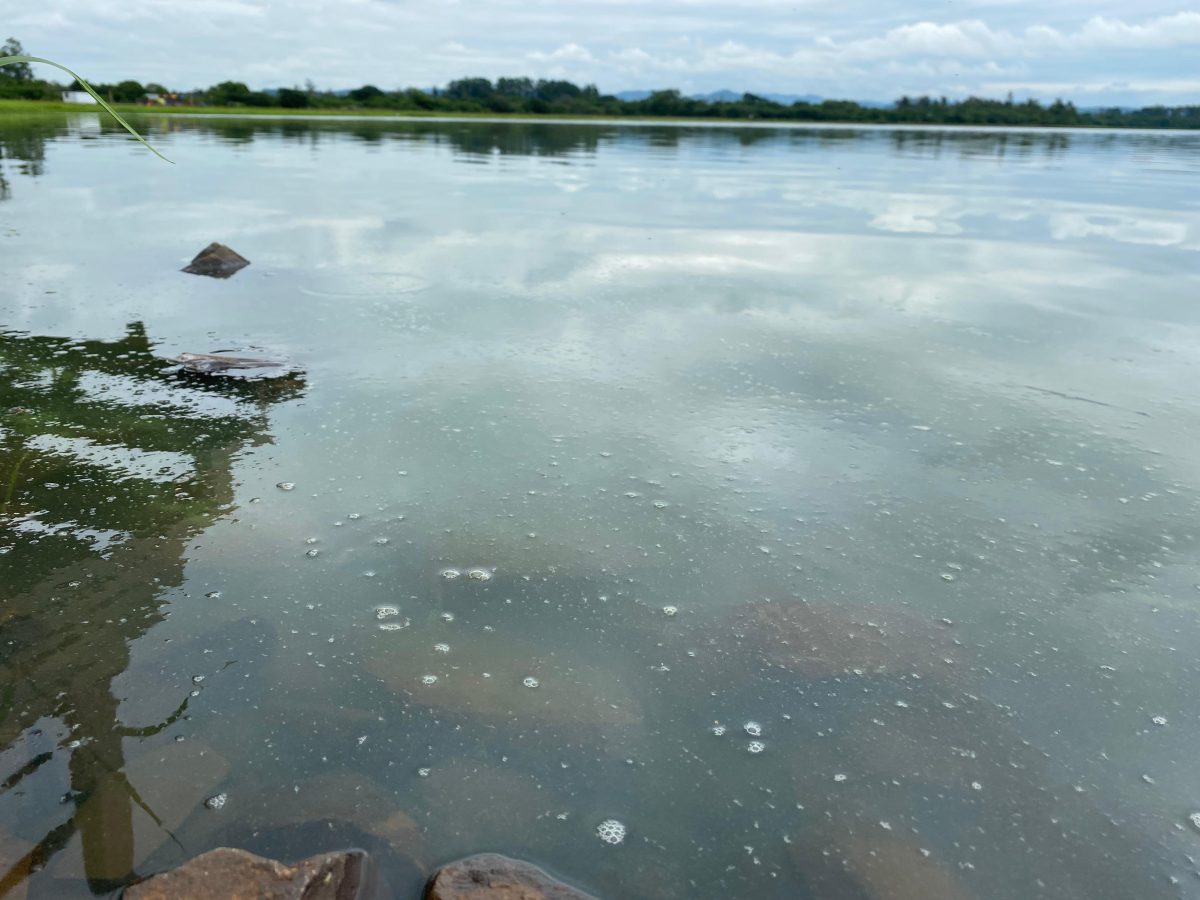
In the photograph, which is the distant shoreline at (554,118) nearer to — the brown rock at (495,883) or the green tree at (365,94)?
the green tree at (365,94)

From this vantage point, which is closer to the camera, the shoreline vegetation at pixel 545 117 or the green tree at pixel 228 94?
the shoreline vegetation at pixel 545 117

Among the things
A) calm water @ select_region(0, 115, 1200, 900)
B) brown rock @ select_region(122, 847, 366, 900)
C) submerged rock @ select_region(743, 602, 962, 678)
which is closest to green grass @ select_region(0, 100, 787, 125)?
calm water @ select_region(0, 115, 1200, 900)

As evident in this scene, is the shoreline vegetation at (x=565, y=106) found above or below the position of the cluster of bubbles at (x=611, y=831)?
above

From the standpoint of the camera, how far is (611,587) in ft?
13.4

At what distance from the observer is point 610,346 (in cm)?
763

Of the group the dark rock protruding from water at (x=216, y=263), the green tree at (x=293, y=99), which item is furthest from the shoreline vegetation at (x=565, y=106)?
the dark rock protruding from water at (x=216, y=263)

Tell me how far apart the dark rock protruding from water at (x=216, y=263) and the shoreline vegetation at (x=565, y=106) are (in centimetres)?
7712

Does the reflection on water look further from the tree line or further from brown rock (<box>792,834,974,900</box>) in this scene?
the tree line

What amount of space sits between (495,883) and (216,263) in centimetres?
963

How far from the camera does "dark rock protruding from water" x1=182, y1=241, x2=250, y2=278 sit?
10.2 m

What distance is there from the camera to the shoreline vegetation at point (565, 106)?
8775 cm

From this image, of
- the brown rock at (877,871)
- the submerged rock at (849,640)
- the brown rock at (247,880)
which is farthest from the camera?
the submerged rock at (849,640)

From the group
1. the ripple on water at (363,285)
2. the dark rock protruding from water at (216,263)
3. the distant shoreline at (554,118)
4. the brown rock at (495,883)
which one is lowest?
the brown rock at (495,883)

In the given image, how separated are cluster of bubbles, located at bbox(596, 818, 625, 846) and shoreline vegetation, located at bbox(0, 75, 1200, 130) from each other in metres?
86.3
